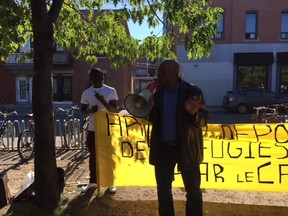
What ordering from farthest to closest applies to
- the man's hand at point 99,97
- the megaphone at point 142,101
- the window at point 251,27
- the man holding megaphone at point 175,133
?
the window at point 251,27 → the man's hand at point 99,97 → the man holding megaphone at point 175,133 → the megaphone at point 142,101

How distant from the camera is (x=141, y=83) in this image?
47406 millimetres

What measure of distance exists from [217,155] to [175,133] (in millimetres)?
1541

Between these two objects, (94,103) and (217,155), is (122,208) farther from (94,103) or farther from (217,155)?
(94,103)

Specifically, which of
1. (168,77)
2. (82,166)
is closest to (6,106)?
(82,166)

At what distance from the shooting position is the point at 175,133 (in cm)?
377

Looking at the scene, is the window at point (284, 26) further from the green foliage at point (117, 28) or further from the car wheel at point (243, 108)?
the green foliage at point (117, 28)

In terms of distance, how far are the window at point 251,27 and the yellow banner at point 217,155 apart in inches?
968

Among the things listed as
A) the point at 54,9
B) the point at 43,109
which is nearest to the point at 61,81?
the point at 54,9

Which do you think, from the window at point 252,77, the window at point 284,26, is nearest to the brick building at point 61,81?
the window at point 252,77

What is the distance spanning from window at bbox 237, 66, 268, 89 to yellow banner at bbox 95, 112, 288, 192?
78.7 ft

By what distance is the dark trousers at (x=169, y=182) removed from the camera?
3839 mm

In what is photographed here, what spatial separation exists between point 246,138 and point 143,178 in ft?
4.74

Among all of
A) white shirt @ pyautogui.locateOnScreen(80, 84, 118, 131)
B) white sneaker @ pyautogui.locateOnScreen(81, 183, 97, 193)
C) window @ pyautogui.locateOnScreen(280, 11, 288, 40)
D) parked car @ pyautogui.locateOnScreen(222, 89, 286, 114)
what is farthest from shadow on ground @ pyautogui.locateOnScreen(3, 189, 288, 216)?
window @ pyautogui.locateOnScreen(280, 11, 288, 40)

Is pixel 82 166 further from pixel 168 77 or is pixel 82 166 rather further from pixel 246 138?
pixel 168 77
